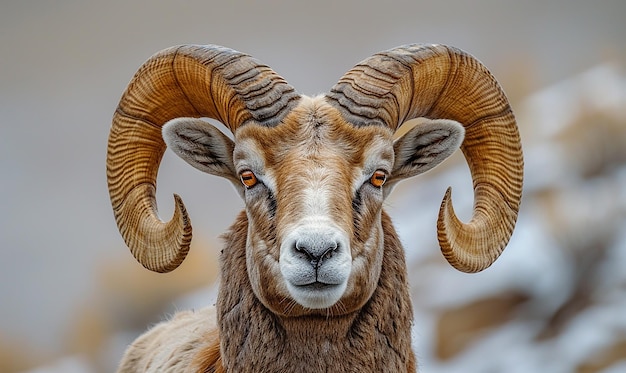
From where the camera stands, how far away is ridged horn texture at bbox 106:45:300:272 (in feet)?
18.4

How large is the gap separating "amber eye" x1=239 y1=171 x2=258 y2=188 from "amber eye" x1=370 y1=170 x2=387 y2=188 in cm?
74

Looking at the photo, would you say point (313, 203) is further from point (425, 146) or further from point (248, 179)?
point (425, 146)

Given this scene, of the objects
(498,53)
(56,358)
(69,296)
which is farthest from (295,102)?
(498,53)

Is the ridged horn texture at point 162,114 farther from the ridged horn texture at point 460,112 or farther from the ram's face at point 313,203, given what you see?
the ridged horn texture at point 460,112

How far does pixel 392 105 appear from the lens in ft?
18.3

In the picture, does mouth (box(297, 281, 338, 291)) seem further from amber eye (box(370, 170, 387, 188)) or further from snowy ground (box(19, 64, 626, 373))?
snowy ground (box(19, 64, 626, 373))

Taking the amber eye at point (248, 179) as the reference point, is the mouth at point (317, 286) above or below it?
below

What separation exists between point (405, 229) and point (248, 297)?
47.8 ft

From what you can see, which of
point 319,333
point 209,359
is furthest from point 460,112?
point 209,359

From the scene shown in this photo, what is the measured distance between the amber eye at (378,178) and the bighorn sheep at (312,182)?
10mm

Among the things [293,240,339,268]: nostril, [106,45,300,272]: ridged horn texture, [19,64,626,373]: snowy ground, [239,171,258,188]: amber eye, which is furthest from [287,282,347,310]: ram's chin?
[19,64,626,373]: snowy ground

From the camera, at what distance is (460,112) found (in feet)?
20.4

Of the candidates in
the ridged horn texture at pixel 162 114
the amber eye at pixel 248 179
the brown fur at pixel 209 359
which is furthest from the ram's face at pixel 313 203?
the brown fur at pixel 209 359

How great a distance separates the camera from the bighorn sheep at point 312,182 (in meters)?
5.07
